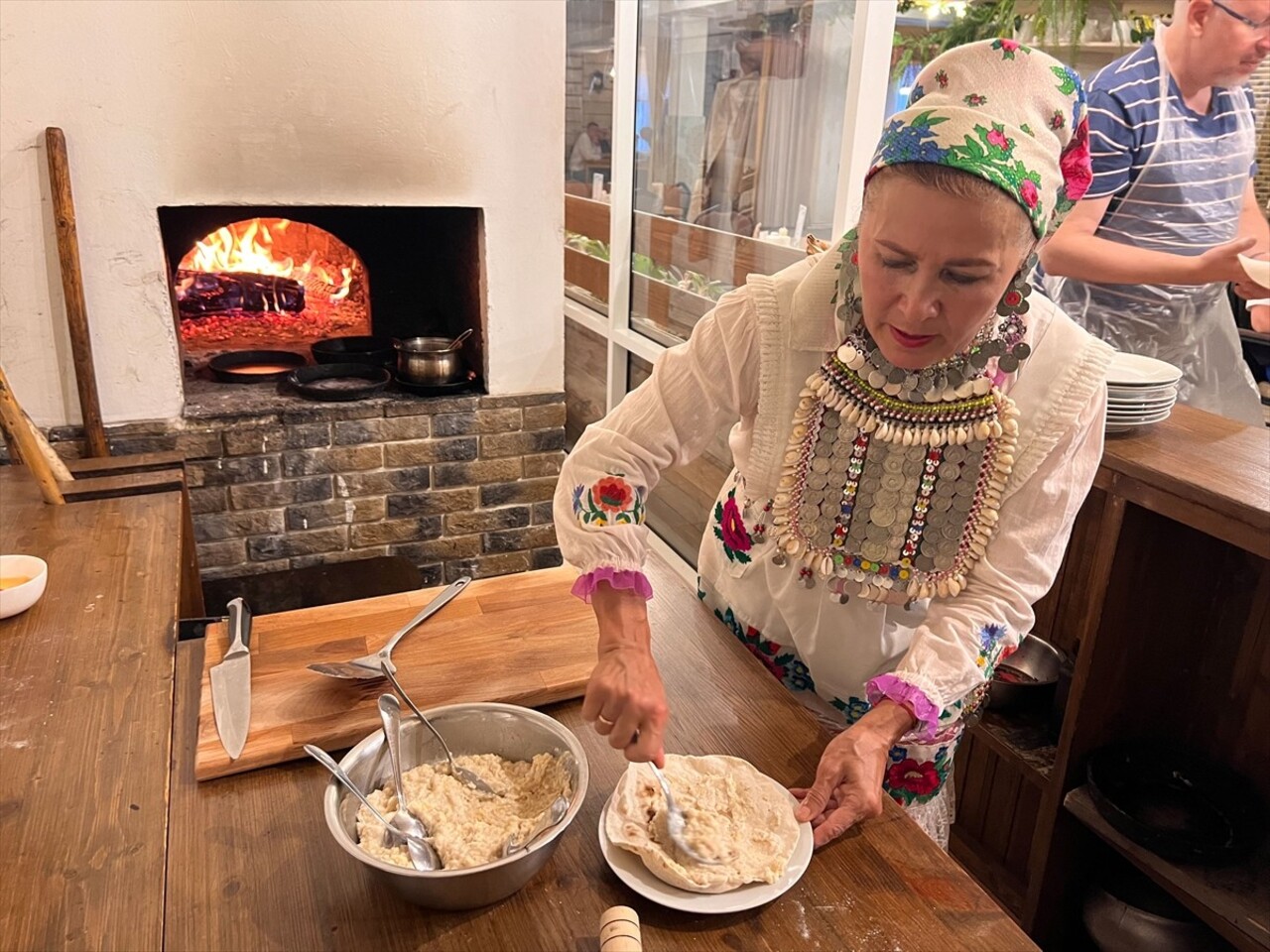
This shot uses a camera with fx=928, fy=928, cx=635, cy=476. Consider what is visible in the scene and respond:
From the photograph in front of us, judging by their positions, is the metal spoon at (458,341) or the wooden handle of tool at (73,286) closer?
the wooden handle of tool at (73,286)

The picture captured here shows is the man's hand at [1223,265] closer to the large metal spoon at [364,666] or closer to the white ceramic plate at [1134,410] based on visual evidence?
the white ceramic plate at [1134,410]

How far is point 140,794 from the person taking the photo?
0.91 meters

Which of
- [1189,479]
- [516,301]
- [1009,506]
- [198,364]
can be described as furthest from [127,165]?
[1189,479]

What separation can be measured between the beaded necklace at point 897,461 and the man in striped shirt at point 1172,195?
97cm

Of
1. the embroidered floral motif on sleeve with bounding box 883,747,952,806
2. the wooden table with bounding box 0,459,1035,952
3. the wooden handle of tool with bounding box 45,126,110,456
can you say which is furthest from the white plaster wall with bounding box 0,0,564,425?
the embroidered floral motif on sleeve with bounding box 883,747,952,806

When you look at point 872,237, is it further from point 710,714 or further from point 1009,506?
point 710,714

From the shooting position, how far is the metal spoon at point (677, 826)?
84 centimetres

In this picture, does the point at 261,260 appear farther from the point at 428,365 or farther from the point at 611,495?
the point at 611,495

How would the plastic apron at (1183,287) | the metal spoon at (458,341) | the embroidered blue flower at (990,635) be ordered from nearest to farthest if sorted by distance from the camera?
the embroidered blue flower at (990,635)
the plastic apron at (1183,287)
the metal spoon at (458,341)

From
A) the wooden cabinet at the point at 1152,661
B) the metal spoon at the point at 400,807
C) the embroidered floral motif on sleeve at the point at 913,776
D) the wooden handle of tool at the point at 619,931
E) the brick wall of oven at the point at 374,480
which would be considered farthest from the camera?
the brick wall of oven at the point at 374,480

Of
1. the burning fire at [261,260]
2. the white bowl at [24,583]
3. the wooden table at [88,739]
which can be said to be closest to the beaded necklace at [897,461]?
the wooden table at [88,739]

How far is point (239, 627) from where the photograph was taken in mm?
1149

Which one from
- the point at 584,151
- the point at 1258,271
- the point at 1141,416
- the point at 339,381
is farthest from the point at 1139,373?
the point at 584,151

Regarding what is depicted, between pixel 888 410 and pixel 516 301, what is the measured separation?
1878 millimetres
